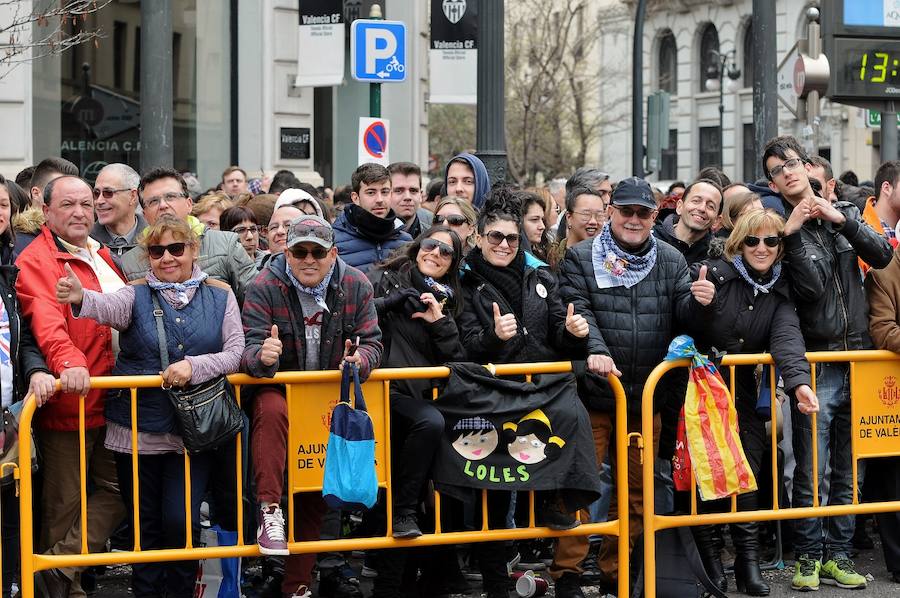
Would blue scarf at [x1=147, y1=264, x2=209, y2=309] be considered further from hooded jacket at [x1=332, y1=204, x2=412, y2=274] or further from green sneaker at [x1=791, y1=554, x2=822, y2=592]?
green sneaker at [x1=791, y1=554, x2=822, y2=592]

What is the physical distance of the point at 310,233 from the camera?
6574 mm

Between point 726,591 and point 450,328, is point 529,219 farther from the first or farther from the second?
point 726,591

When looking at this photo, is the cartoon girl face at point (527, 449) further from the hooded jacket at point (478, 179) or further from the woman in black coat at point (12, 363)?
the hooded jacket at point (478, 179)

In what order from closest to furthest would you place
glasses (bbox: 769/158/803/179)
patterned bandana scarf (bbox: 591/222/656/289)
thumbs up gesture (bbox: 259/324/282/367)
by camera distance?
1. thumbs up gesture (bbox: 259/324/282/367)
2. patterned bandana scarf (bbox: 591/222/656/289)
3. glasses (bbox: 769/158/803/179)

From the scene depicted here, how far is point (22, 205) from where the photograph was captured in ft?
24.4

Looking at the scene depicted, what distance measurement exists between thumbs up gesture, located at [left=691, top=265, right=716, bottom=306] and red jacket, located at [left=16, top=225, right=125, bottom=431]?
9.73 feet

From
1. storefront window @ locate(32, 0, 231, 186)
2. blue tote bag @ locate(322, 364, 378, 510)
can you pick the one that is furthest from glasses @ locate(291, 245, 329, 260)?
storefront window @ locate(32, 0, 231, 186)

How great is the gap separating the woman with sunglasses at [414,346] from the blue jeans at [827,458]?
207 centimetres

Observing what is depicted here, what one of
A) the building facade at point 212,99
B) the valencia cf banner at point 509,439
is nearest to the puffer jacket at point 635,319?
the valencia cf banner at point 509,439

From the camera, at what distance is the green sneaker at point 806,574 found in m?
7.36

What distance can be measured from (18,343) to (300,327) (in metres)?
1.33

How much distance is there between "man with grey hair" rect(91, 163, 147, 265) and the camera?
311 inches

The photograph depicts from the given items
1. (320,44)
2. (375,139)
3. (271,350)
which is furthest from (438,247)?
(320,44)

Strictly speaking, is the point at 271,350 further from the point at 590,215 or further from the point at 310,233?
the point at 590,215
